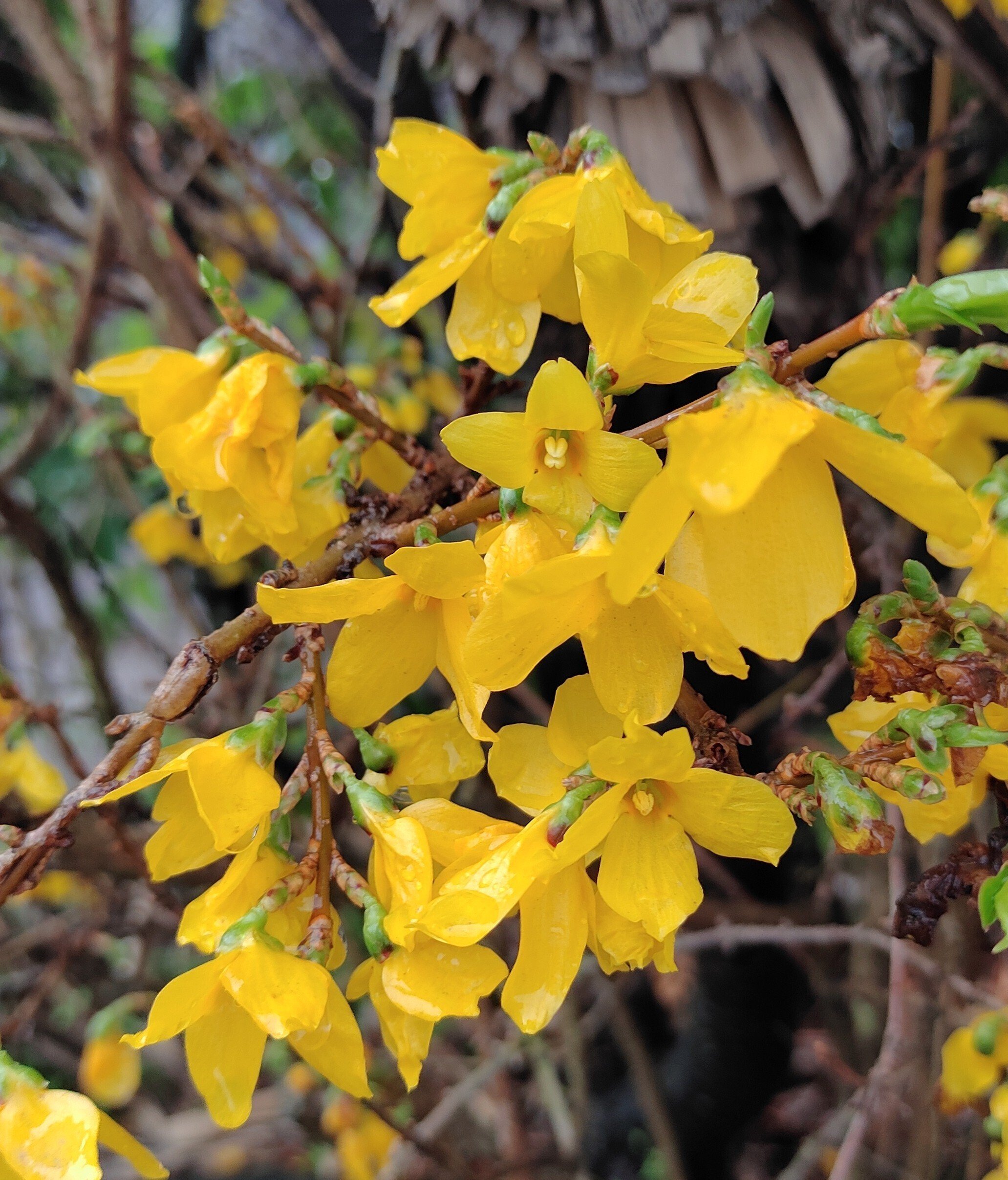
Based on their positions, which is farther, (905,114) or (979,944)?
(979,944)

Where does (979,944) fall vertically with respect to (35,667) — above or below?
below

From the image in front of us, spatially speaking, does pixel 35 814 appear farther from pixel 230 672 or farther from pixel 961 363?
pixel 230 672

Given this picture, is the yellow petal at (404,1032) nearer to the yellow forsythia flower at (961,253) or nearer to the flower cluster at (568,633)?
the flower cluster at (568,633)

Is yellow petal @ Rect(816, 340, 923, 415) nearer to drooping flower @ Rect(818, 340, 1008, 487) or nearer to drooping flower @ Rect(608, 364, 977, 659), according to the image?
drooping flower @ Rect(818, 340, 1008, 487)

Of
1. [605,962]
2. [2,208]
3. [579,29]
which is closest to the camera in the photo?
[605,962]

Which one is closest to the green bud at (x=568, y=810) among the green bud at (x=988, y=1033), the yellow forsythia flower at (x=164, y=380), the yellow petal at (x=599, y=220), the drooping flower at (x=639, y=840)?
the drooping flower at (x=639, y=840)

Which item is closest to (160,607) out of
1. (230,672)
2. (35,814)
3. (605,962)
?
(230,672)
